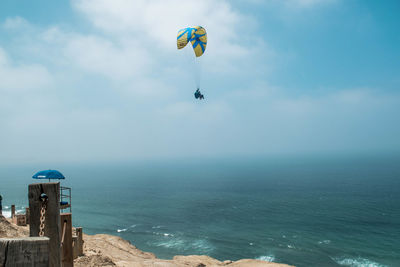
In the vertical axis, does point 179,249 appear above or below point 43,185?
below

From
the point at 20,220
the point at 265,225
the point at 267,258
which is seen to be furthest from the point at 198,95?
the point at 265,225

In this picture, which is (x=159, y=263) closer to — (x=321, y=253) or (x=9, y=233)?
(x=9, y=233)

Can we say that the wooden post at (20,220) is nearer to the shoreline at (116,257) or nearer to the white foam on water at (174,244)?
the shoreline at (116,257)

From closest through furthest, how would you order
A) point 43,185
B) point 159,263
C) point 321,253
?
point 43,185
point 159,263
point 321,253

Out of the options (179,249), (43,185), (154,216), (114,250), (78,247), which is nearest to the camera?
(43,185)

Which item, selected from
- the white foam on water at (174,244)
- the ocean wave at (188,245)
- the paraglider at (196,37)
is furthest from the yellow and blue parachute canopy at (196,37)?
the white foam on water at (174,244)

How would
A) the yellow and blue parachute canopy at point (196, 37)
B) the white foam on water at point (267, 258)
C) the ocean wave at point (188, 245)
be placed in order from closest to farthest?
the yellow and blue parachute canopy at point (196, 37) → the white foam on water at point (267, 258) → the ocean wave at point (188, 245)

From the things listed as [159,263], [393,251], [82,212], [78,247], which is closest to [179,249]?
[159,263]
